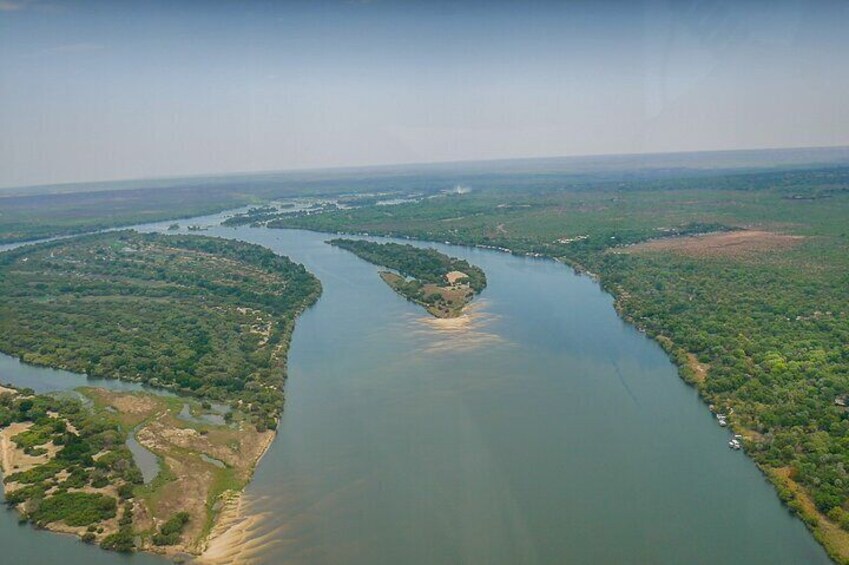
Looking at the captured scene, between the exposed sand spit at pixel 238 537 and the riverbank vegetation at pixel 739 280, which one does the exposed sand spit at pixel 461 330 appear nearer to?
the riverbank vegetation at pixel 739 280

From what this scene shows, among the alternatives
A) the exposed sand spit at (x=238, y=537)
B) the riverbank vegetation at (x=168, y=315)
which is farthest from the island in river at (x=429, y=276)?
the exposed sand spit at (x=238, y=537)

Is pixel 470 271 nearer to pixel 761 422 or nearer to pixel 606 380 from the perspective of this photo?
pixel 606 380

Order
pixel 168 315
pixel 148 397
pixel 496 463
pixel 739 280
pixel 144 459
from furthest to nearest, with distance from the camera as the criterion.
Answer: pixel 739 280
pixel 168 315
pixel 148 397
pixel 144 459
pixel 496 463

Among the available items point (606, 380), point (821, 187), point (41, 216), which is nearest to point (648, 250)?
point (606, 380)

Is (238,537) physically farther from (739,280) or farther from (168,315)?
(739,280)

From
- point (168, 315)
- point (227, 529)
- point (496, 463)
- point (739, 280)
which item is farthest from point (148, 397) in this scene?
point (739, 280)

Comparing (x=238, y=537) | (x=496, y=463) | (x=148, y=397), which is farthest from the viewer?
(x=148, y=397)

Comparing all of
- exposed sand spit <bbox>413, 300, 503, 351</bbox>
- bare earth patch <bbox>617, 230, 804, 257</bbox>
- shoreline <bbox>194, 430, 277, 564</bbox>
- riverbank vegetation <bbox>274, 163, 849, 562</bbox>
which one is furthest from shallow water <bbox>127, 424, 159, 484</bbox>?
bare earth patch <bbox>617, 230, 804, 257</bbox>
